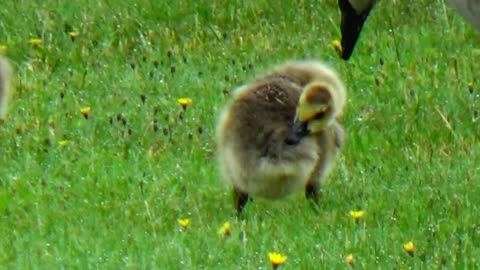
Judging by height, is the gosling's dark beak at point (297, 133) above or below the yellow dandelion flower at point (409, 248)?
above

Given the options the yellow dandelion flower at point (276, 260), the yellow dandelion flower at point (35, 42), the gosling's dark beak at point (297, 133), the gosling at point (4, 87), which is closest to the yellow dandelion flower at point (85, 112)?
the gosling at point (4, 87)

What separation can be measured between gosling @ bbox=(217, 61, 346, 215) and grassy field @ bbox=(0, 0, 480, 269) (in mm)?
144

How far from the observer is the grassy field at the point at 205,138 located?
601 cm

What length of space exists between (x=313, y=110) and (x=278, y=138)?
20 centimetres

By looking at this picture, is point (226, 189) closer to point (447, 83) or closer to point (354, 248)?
point (354, 248)

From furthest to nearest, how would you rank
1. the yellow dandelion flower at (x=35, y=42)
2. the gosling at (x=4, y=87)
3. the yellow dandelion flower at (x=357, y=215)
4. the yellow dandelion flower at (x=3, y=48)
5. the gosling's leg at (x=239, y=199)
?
the yellow dandelion flower at (x=35, y=42) → the yellow dandelion flower at (x=3, y=48) → the gosling at (x=4, y=87) → the gosling's leg at (x=239, y=199) → the yellow dandelion flower at (x=357, y=215)

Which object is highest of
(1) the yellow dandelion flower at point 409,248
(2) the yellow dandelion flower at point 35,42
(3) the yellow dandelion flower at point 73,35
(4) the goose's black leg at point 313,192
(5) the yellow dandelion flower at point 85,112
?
(1) the yellow dandelion flower at point 409,248

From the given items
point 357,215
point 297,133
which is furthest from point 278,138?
point 357,215

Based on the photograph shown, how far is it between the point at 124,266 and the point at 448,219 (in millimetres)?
1370

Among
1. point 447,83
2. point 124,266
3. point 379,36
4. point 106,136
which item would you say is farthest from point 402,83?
point 124,266

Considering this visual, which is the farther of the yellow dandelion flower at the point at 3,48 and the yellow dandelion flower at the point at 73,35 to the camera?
the yellow dandelion flower at the point at 73,35

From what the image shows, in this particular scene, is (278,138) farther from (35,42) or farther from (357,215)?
(35,42)

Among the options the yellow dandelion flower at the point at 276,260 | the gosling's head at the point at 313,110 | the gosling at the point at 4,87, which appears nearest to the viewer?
the yellow dandelion flower at the point at 276,260

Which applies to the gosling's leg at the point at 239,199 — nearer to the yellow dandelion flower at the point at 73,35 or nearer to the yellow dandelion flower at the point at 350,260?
the yellow dandelion flower at the point at 350,260
